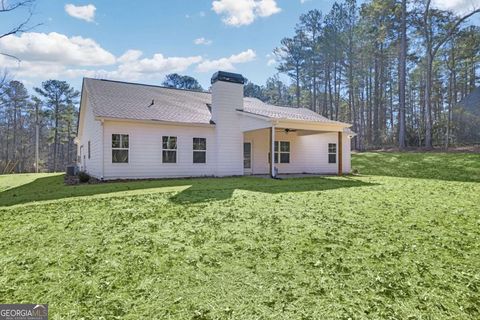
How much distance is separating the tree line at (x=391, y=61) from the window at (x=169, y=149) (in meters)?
17.4

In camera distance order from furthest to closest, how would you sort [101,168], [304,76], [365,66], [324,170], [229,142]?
[304,76]
[365,66]
[324,170]
[229,142]
[101,168]

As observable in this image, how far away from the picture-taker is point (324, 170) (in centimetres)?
1772

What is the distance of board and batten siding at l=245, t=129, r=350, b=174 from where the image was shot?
51.8ft

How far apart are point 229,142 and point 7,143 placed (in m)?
38.3

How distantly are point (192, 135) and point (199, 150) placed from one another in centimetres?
77

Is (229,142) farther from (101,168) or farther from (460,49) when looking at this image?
(460,49)

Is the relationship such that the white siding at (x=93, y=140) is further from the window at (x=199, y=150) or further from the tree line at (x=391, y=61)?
the tree line at (x=391, y=61)

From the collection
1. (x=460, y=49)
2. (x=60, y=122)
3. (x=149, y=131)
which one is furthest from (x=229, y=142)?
(x=60, y=122)

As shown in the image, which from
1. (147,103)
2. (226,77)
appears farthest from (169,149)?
(226,77)

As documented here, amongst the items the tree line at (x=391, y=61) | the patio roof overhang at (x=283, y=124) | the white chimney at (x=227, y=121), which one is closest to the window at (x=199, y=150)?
the white chimney at (x=227, y=121)

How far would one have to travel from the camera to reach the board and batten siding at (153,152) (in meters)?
11.6

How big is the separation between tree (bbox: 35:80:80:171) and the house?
67.6 ft

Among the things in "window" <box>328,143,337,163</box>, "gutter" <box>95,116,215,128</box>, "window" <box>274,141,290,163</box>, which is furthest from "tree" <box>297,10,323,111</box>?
"gutter" <box>95,116,215,128</box>

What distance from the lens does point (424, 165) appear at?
17.0 meters
